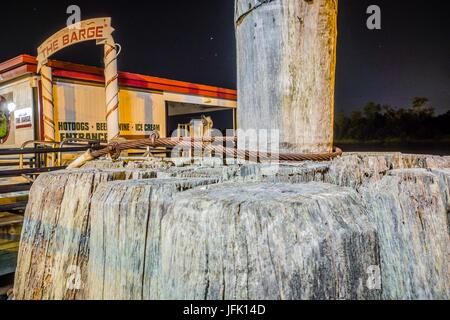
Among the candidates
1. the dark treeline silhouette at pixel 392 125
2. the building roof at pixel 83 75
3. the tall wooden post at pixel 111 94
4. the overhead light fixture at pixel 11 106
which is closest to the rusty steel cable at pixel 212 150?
the tall wooden post at pixel 111 94

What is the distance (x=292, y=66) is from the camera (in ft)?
4.28

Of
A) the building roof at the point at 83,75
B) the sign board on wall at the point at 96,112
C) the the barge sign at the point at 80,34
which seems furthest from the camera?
the sign board on wall at the point at 96,112

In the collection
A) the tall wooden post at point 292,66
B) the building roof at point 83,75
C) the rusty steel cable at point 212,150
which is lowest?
the rusty steel cable at point 212,150

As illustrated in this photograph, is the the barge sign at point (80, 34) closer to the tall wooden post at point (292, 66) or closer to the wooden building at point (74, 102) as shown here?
the wooden building at point (74, 102)

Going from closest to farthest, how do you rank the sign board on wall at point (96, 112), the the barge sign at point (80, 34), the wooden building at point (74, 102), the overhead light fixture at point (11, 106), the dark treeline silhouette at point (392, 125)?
the the barge sign at point (80, 34), the wooden building at point (74, 102), the sign board on wall at point (96, 112), the overhead light fixture at point (11, 106), the dark treeline silhouette at point (392, 125)

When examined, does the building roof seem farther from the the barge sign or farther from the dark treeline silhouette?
the dark treeline silhouette

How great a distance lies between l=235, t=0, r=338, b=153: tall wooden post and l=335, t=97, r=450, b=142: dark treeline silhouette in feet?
120

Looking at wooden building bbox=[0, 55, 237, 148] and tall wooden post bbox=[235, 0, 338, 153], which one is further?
wooden building bbox=[0, 55, 237, 148]

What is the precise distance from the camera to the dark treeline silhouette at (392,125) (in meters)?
36.0

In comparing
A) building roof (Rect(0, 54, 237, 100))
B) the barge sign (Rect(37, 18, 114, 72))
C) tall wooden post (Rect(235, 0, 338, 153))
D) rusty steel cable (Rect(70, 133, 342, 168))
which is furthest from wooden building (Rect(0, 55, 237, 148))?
tall wooden post (Rect(235, 0, 338, 153))

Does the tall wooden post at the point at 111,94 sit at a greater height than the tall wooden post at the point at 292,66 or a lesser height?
greater

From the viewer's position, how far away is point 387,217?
961mm

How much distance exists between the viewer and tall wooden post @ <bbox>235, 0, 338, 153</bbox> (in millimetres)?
1292

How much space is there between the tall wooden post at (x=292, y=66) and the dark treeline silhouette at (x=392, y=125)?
36445 millimetres
